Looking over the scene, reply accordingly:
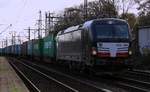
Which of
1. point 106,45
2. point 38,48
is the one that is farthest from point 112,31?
point 38,48

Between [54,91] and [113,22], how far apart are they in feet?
24.1

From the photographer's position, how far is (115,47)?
24.6m

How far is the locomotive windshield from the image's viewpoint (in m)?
25.1

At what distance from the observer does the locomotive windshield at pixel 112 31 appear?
25.1 meters

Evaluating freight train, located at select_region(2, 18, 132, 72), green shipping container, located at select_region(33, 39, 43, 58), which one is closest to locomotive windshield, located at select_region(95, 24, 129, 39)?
freight train, located at select_region(2, 18, 132, 72)

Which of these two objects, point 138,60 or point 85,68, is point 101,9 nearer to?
point 138,60

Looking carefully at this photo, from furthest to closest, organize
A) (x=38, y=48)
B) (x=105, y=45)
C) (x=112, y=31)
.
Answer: (x=38, y=48), (x=112, y=31), (x=105, y=45)

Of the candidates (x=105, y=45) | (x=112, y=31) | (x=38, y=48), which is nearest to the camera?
(x=105, y=45)

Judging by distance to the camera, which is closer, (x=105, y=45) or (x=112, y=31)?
(x=105, y=45)

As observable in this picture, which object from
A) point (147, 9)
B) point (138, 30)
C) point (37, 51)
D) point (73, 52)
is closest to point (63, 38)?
point (73, 52)

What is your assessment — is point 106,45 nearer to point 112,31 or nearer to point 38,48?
point 112,31

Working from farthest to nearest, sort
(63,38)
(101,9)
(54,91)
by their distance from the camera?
(101,9) < (63,38) < (54,91)

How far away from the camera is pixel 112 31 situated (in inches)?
998

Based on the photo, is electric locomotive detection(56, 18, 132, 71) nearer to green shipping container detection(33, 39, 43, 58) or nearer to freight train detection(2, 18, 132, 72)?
freight train detection(2, 18, 132, 72)
